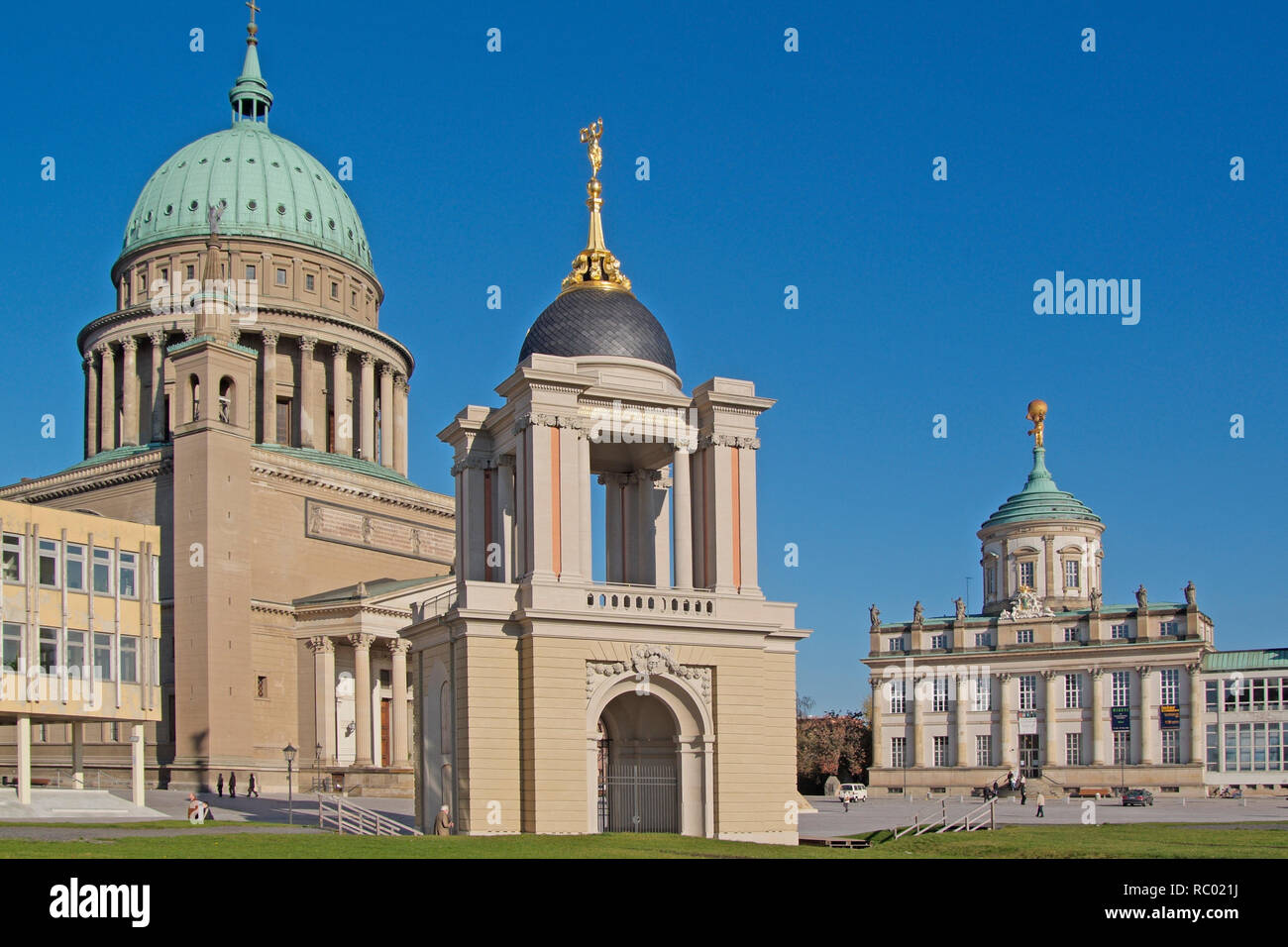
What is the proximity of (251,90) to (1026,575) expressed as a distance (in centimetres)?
7536

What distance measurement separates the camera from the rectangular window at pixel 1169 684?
396 feet

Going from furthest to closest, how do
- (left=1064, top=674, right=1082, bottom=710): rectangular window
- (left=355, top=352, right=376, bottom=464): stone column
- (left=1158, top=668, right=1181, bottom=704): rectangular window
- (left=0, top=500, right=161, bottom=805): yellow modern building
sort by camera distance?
1. (left=1064, top=674, right=1082, bottom=710): rectangular window
2. (left=1158, top=668, right=1181, bottom=704): rectangular window
3. (left=355, top=352, right=376, bottom=464): stone column
4. (left=0, top=500, right=161, bottom=805): yellow modern building

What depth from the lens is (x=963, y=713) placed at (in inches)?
4983

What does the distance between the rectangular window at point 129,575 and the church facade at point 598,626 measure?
20515 mm

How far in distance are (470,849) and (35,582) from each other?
30.0 meters

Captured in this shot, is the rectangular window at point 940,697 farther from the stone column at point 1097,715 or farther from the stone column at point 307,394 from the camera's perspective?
the stone column at point 307,394

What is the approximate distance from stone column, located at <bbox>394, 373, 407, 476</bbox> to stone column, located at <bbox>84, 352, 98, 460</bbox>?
721 inches

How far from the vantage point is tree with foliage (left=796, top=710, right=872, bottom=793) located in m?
130

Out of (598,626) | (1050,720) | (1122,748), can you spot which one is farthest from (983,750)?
(598,626)

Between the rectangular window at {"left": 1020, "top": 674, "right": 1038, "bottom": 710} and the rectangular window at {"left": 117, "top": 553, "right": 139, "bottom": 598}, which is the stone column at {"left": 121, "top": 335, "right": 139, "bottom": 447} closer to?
the rectangular window at {"left": 117, "top": 553, "right": 139, "bottom": 598}

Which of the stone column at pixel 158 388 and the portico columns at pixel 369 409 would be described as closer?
the stone column at pixel 158 388

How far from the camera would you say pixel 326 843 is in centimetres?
3147

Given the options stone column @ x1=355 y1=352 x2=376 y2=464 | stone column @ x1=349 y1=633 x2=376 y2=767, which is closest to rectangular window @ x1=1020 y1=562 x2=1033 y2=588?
stone column @ x1=355 y1=352 x2=376 y2=464

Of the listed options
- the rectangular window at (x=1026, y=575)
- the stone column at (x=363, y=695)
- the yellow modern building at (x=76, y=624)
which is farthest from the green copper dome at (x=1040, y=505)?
the yellow modern building at (x=76, y=624)
